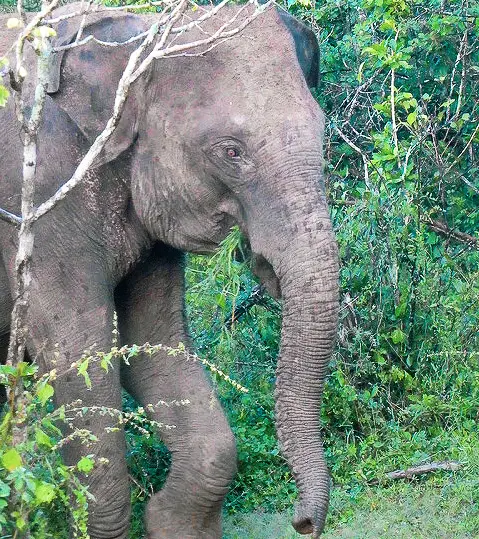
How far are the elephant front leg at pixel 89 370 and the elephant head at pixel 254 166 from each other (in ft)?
1.34

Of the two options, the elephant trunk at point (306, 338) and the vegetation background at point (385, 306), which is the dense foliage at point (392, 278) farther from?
the elephant trunk at point (306, 338)

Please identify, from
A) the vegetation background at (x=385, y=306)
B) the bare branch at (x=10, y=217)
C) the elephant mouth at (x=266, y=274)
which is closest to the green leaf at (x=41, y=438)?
the bare branch at (x=10, y=217)

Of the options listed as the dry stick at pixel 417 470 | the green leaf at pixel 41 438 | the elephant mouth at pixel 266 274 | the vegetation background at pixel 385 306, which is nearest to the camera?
the green leaf at pixel 41 438

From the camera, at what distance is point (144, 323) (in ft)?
19.0

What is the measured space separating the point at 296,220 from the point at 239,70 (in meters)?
0.61

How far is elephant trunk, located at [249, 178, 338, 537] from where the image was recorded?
15.4 ft

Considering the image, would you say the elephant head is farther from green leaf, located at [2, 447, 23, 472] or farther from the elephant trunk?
green leaf, located at [2, 447, 23, 472]

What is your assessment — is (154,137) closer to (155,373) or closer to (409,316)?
(155,373)

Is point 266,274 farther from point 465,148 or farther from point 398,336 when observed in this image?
point 465,148

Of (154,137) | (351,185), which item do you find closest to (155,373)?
(154,137)

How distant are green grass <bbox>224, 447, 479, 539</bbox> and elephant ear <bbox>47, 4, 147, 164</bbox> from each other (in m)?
1.81

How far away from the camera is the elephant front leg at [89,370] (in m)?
5.15

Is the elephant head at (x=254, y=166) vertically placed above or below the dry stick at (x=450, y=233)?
above

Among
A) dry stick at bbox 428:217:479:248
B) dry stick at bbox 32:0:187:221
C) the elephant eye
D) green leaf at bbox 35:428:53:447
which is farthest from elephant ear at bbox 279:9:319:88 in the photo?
dry stick at bbox 428:217:479:248
